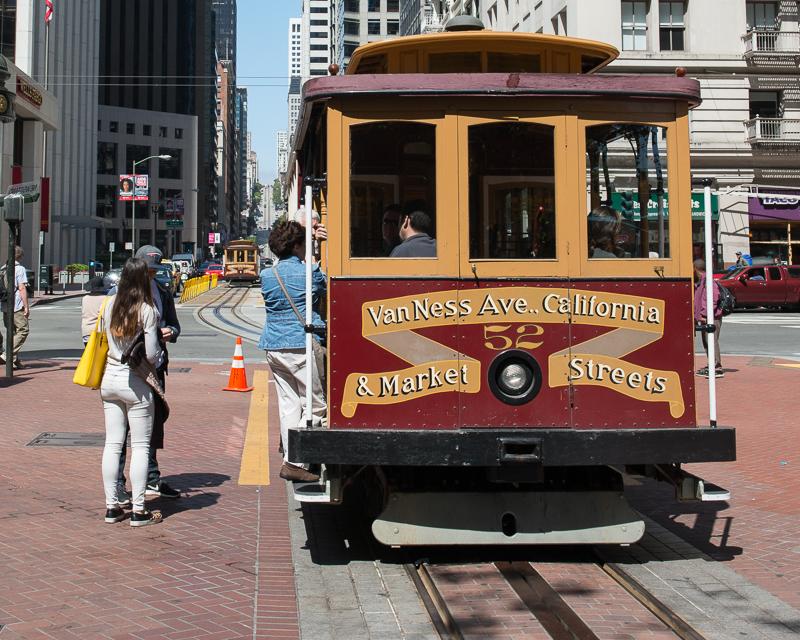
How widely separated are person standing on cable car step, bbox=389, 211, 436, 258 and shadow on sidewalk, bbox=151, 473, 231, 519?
2.87m

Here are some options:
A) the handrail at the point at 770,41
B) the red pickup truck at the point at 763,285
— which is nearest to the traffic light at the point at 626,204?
the red pickup truck at the point at 763,285

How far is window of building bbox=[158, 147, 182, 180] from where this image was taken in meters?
115

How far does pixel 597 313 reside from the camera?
607cm

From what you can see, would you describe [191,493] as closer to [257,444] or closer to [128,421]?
[128,421]

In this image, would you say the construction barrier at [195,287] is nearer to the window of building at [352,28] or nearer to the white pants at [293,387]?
the white pants at [293,387]

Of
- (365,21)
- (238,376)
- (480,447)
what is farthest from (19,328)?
(365,21)

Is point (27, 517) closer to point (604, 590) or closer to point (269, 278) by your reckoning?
point (269, 278)

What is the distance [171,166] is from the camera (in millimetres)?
115500

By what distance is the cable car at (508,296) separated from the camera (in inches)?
236

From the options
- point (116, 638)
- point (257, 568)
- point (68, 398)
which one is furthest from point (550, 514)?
point (68, 398)

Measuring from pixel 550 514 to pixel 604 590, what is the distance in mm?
624

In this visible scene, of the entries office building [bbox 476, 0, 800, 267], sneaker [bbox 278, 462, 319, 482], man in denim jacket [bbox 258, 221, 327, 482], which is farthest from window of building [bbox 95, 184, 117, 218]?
sneaker [bbox 278, 462, 319, 482]

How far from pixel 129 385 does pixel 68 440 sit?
385 cm

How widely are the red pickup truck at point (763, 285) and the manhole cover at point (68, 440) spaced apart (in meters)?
28.5
